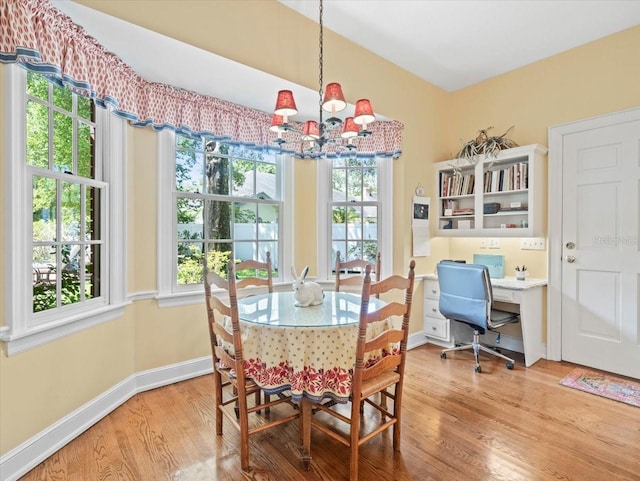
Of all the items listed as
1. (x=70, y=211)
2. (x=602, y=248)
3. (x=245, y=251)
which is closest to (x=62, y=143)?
(x=70, y=211)

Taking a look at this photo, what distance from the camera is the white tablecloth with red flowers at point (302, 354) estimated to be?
1.69m

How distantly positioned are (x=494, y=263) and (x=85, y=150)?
12.3ft

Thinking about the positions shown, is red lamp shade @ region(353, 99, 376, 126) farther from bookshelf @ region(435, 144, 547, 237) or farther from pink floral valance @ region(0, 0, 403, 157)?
bookshelf @ region(435, 144, 547, 237)

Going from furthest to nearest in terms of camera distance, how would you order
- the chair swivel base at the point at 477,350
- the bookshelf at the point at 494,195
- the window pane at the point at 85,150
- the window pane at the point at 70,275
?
the bookshelf at the point at 494,195 → the chair swivel base at the point at 477,350 → the window pane at the point at 85,150 → the window pane at the point at 70,275

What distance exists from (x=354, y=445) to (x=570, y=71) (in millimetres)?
3696

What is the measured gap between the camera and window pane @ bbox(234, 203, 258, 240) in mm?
3158

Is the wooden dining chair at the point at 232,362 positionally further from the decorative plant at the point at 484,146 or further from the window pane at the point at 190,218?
the decorative plant at the point at 484,146

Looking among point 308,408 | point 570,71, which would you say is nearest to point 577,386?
point 308,408

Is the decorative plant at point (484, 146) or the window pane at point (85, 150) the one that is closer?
the window pane at point (85, 150)

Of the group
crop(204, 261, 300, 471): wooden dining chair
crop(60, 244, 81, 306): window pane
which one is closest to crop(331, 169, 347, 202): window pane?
crop(204, 261, 300, 471): wooden dining chair

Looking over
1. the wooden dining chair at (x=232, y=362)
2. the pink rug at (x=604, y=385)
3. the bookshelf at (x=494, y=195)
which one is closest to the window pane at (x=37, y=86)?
the wooden dining chair at (x=232, y=362)

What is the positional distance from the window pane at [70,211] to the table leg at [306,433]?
1.81m

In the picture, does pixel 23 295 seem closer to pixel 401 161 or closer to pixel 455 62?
pixel 401 161

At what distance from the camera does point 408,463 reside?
1.73m
